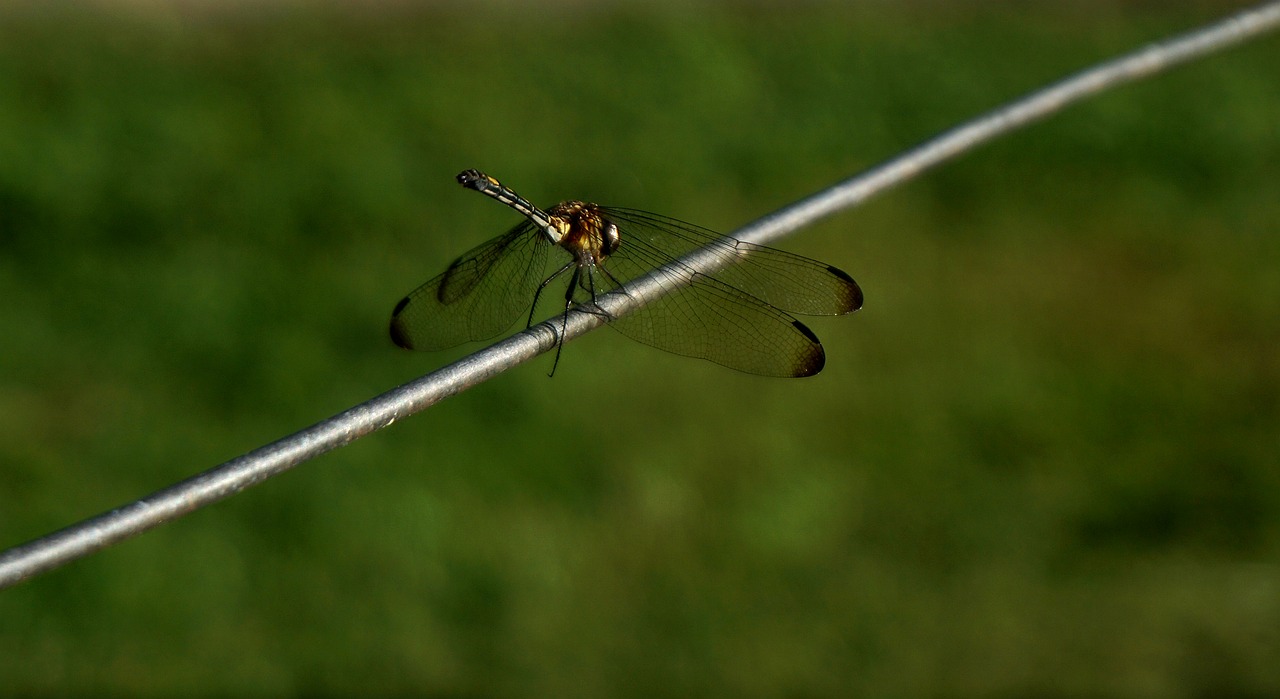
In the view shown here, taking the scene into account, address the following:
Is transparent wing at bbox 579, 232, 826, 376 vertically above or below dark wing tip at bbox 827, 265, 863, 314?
below

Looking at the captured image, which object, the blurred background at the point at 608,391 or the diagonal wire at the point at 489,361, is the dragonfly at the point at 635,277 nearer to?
the diagonal wire at the point at 489,361

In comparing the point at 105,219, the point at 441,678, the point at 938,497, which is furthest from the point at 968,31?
the point at 441,678

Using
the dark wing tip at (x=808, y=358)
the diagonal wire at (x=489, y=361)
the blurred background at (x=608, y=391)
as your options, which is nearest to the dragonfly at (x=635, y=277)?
the dark wing tip at (x=808, y=358)

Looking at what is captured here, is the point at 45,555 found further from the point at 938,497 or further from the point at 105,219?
the point at 105,219

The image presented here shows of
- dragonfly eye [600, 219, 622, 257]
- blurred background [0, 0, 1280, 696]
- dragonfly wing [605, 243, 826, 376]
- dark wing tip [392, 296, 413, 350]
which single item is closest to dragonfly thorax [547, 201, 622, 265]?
dragonfly eye [600, 219, 622, 257]

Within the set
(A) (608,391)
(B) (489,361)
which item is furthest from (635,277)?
(A) (608,391)

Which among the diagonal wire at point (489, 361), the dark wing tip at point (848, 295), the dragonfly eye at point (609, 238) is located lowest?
the diagonal wire at point (489, 361)

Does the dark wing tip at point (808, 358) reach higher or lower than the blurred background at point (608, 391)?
lower

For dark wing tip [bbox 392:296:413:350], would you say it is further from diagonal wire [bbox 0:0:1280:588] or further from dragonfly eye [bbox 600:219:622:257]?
diagonal wire [bbox 0:0:1280:588]
